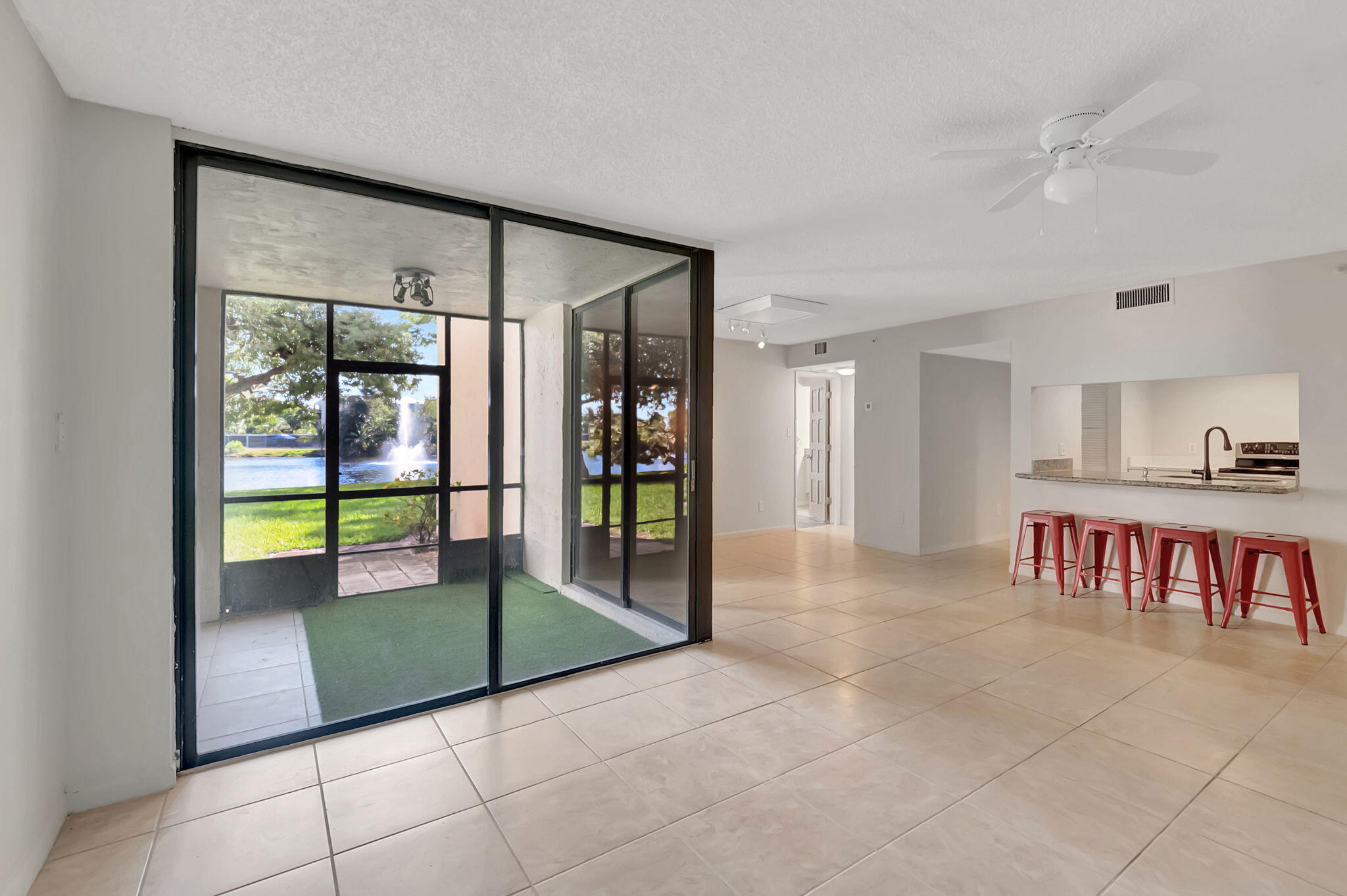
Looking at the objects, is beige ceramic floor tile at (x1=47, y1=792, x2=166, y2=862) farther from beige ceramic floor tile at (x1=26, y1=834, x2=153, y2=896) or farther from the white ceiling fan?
the white ceiling fan

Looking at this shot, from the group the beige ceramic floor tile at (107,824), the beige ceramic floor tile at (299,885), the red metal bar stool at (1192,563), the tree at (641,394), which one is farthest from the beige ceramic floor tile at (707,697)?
the red metal bar stool at (1192,563)

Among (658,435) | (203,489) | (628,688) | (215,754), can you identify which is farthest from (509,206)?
(215,754)

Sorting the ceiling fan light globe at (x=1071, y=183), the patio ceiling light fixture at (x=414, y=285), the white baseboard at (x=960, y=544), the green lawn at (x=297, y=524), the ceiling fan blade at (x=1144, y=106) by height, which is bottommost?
the white baseboard at (x=960, y=544)

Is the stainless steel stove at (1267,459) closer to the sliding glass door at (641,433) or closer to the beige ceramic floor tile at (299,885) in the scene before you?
the sliding glass door at (641,433)

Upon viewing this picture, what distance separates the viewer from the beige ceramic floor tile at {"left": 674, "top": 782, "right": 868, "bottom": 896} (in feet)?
6.06

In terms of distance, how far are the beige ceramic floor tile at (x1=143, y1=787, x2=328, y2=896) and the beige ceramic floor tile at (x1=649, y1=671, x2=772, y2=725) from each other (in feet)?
5.02

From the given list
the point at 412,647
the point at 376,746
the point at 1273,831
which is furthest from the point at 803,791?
the point at 412,647

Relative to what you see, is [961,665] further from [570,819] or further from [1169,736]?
[570,819]

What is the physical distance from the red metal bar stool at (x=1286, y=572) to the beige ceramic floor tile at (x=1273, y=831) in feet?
8.12

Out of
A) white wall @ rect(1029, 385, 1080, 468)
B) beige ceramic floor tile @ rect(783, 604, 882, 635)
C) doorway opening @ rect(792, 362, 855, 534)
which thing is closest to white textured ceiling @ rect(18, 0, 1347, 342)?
white wall @ rect(1029, 385, 1080, 468)

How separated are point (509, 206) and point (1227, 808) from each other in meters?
3.97

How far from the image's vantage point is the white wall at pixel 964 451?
6.79 m

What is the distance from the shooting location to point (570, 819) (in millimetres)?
2135

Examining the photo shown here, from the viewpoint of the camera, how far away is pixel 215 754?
253 cm
